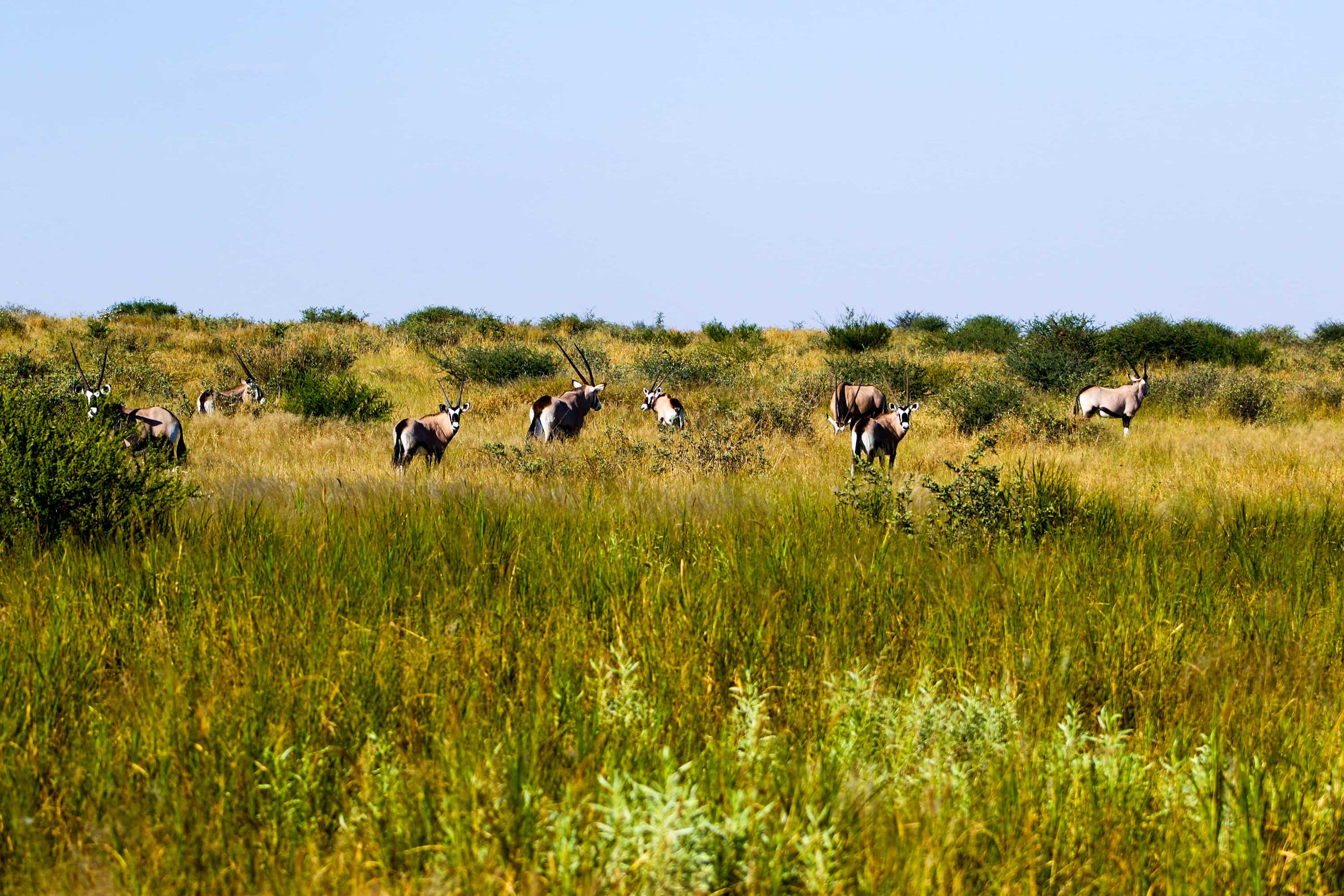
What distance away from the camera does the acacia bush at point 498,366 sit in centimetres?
2189

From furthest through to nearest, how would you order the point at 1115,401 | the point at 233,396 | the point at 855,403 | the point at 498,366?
the point at 498,366
the point at 233,396
the point at 1115,401
the point at 855,403

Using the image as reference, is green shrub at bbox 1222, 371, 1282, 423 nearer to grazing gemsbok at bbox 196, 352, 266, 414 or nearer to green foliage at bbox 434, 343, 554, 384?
green foliage at bbox 434, 343, 554, 384

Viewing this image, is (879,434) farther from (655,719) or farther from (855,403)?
(655,719)

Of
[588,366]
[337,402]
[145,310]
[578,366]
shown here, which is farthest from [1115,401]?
[145,310]

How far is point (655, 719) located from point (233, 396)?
698 inches

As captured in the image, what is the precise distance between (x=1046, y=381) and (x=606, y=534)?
20.4 m

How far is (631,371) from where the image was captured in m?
21.6

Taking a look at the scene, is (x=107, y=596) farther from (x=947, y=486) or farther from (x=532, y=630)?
(x=947, y=486)

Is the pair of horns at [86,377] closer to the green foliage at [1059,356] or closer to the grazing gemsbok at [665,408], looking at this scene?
the grazing gemsbok at [665,408]

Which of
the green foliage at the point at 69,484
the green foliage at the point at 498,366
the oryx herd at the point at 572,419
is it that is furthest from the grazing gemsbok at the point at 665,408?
the green foliage at the point at 69,484

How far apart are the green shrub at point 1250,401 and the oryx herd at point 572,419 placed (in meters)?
1.88

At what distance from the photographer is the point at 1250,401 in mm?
17422

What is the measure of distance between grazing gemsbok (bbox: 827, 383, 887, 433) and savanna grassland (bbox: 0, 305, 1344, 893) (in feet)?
24.2

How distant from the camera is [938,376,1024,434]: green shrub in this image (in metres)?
15.6
